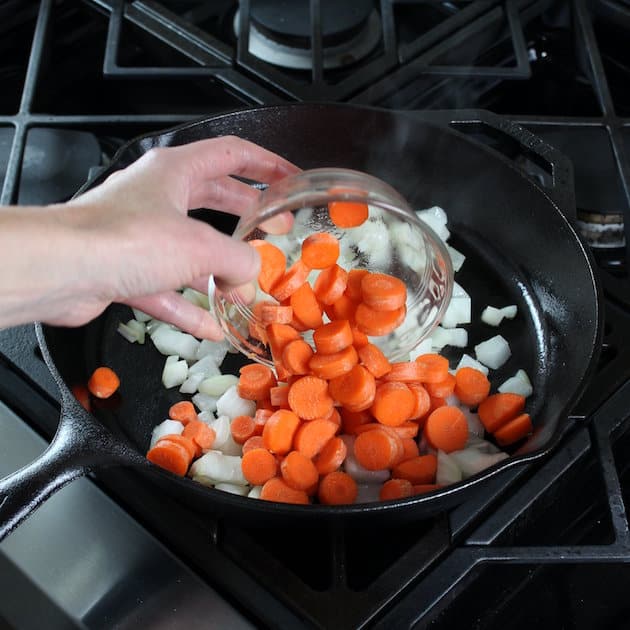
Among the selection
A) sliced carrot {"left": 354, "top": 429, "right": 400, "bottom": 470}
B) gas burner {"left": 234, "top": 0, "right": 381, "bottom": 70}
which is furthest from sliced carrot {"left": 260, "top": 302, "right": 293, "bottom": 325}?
gas burner {"left": 234, "top": 0, "right": 381, "bottom": 70}

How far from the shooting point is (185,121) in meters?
1.52

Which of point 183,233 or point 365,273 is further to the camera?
Answer: point 365,273

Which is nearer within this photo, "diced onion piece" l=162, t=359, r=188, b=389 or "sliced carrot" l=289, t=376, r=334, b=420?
"sliced carrot" l=289, t=376, r=334, b=420

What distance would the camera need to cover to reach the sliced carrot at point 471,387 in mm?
1262

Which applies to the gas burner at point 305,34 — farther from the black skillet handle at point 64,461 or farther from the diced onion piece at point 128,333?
the black skillet handle at point 64,461

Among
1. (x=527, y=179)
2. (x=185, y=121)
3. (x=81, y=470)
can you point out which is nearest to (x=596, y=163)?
(x=527, y=179)

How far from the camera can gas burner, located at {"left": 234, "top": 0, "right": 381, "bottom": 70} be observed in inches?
68.1

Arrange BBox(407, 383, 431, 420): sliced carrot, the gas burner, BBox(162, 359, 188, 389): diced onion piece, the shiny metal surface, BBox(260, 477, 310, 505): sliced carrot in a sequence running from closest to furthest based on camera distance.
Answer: the shiny metal surface < BBox(260, 477, 310, 505): sliced carrot < BBox(407, 383, 431, 420): sliced carrot < BBox(162, 359, 188, 389): diced onion piece < the gas burner

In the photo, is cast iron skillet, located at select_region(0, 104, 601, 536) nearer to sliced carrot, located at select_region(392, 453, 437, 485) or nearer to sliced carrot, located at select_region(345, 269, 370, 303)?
sliced carrot, located at select_region(392, 453, 437, 485)

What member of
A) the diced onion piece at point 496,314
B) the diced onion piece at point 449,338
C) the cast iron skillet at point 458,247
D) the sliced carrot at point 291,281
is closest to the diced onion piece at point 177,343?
the cast iron skillet at point 458,247

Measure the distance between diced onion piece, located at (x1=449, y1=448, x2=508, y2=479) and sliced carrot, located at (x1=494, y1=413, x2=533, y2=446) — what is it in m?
0.03

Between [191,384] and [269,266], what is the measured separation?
10.3 inches

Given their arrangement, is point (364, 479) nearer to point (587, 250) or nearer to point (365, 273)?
point (365, 273)

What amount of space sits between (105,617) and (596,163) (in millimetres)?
1290
